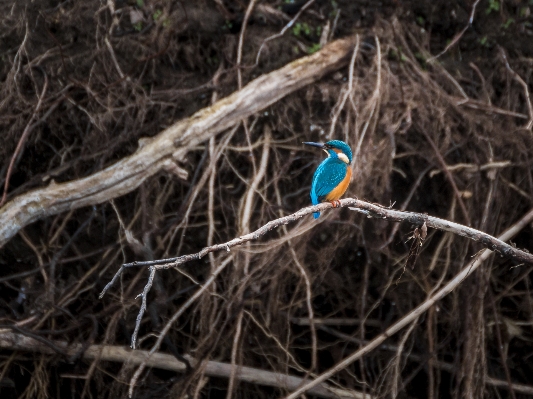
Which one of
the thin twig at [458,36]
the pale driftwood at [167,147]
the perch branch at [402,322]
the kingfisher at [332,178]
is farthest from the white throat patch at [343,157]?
the thin twig at [458,36]

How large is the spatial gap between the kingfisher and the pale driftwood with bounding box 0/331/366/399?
1237 millimetres

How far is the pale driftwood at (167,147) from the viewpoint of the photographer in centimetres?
382

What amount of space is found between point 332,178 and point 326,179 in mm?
33

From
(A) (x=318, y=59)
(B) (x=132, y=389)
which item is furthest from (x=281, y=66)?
(B) (x=132, y=389)

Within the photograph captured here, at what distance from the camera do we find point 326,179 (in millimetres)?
3381

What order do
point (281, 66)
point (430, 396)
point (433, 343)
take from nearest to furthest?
1. point (430, 396)
2. point (433, 343)
3. point (281, 66)

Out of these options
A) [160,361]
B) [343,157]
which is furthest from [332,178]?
[160,361]

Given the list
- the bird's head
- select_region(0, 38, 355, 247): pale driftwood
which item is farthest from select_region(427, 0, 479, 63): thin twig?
the bird's head

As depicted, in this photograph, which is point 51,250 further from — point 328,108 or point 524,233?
point 524,233

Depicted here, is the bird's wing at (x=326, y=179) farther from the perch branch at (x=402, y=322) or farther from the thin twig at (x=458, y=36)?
the thin twig at (x=458, y=36)

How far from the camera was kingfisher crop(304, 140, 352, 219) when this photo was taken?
3.32 metres

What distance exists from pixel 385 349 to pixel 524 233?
1.21 metres

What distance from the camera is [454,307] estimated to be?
4234 millimetres

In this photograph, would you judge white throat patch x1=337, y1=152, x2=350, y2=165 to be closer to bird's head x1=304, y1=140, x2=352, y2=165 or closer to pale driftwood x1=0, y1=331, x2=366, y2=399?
bird's head x1=304, y1=140, x2=352, y2=165
